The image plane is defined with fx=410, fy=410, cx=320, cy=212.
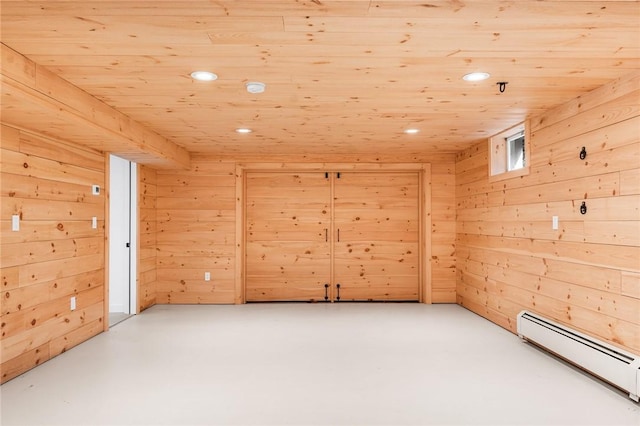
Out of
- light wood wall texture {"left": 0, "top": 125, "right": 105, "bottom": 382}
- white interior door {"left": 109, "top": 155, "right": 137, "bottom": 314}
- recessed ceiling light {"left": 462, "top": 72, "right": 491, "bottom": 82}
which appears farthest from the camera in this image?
white interior door {"left": 109, "top": 155, "right": 137, "bottom": 314}

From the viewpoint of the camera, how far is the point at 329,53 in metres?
2.40

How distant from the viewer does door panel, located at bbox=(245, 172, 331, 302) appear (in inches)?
238

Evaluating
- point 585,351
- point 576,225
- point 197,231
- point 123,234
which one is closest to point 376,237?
point 197,231

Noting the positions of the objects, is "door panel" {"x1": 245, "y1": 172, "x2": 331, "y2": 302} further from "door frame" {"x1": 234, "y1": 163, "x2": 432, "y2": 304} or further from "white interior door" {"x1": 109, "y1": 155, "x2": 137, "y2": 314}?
"white interior door" {"x1": 109, "y1": 155, "x2": 137, "y2": 314}

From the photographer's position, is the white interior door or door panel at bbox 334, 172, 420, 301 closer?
the white interior door

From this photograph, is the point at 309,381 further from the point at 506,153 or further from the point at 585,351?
the point at 506,153

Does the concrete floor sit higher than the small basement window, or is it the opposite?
the small basement window

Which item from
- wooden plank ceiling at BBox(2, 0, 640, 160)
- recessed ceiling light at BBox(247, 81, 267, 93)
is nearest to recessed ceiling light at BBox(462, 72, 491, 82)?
wooden plank ceiling at BBox(2, 0, 640, 160)

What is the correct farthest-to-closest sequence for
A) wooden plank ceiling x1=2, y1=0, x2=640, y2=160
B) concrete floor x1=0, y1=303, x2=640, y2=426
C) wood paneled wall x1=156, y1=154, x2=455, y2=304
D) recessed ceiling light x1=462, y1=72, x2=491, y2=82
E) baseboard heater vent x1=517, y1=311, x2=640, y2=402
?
wood paneled wall x1=156, y1=154, x2=455, y2=304 < recessed ceiling light x1=462, y1=72, x2=491, y2=82 < baseboard heater vent x1=517, y1=311, x2=640, y2=402 < concrete floor x1=0, y1=303, x2=640, y2=426 < wooden plank ceiling x1=2, y1=0, x2=640, y2=160

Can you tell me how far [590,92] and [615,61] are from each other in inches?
25.7

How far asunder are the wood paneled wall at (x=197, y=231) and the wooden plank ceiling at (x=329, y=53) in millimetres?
2011

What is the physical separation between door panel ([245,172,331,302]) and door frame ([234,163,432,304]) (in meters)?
0.11

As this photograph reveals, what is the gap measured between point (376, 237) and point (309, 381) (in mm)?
3359

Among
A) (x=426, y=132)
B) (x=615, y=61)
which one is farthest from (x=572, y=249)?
(x=426, y=132)
